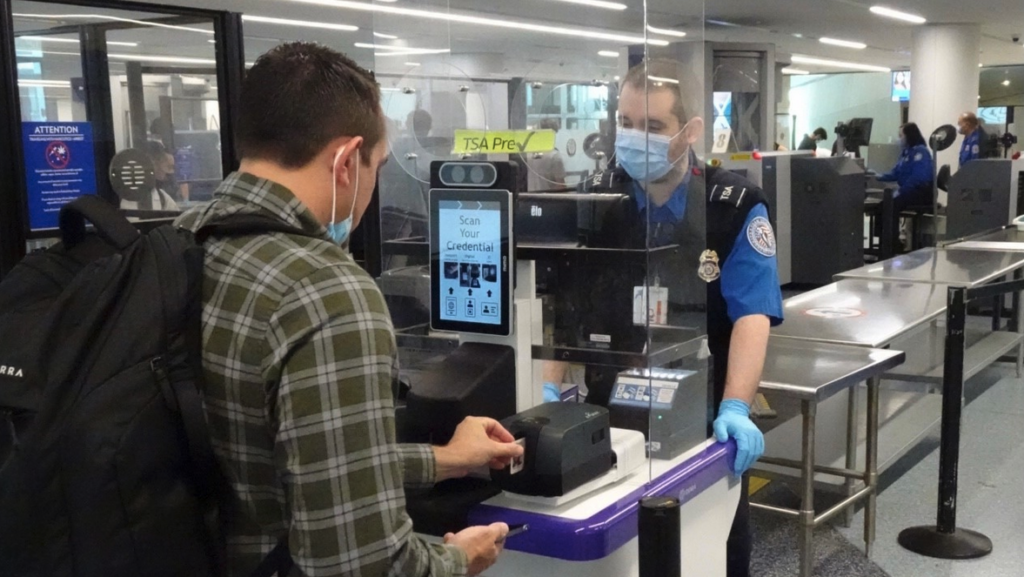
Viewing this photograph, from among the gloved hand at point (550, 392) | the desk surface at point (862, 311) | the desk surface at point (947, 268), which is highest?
the gloved hand at point (550, 392)

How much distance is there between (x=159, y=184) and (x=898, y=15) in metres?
10.9

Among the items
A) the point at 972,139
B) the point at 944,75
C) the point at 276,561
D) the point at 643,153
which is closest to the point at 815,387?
the point at 643,153

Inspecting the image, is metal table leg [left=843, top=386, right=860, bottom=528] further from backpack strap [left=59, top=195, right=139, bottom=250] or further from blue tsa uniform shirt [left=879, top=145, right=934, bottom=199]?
blue tsa uniform shirt [left=879, top=145, right=934, bottom=199]

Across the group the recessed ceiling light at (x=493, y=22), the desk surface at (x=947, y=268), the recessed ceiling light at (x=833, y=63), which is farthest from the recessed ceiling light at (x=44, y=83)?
the recessed ceiling light at (x=833, y=63)

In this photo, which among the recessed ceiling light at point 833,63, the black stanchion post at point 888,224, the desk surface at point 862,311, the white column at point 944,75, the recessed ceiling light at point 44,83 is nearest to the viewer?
the recessed ceiling light at point 44,83

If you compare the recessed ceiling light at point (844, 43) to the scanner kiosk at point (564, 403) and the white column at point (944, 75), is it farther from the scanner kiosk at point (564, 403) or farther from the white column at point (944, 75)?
the scanner kiosk at point (564, 403)

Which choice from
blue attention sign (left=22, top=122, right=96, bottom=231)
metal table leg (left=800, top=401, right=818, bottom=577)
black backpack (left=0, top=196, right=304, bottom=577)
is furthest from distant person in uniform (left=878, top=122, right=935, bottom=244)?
black backpack (left=0, top=196, right=304, bottom=577)

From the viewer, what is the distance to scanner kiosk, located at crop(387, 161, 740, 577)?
56.2 inches

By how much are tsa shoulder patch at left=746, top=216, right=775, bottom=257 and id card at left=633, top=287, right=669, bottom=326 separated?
33 centimetres

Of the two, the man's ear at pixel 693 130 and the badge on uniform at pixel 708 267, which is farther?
the badge on uniform at pixel 708 267

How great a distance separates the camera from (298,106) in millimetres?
1124

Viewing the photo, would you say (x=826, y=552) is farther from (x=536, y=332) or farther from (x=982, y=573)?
(x=536, y=332)

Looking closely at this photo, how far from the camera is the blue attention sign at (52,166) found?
2.65m

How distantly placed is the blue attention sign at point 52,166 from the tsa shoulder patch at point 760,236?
171 cm
